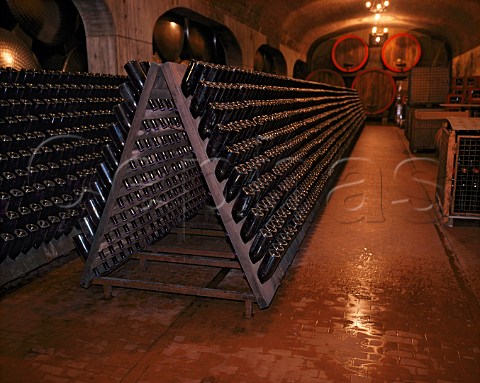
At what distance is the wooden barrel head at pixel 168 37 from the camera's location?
6809mm

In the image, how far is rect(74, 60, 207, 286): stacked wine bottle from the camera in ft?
7.60

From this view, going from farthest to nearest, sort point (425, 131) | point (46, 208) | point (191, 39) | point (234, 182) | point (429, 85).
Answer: point (429, 85) → point (425, 131) → point (191, 39) → point (46, 208) → point (234, 182)

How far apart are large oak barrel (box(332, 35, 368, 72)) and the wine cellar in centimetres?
1348

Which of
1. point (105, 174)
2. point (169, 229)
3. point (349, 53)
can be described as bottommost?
point (169, 229)

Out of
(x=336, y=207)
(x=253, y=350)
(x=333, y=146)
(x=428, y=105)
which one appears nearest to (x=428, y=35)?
(x=428, y=105)

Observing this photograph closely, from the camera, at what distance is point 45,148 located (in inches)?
114

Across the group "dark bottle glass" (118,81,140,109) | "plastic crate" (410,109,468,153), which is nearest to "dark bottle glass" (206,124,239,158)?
"dark bottle glass" (118,81,140,109)

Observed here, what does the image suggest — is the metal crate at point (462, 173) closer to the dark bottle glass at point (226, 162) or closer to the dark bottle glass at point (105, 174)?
the dark bottle glass at point (226, 162)

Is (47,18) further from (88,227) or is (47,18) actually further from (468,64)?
(468,64)

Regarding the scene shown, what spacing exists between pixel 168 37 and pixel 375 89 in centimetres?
1187

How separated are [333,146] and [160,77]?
4.40m

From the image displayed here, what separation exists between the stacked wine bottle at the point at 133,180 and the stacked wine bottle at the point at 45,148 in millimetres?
284

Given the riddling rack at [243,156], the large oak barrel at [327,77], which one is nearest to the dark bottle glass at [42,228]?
the riddling rack at [243,156]

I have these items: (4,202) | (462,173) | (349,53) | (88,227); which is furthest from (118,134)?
(349,53)
